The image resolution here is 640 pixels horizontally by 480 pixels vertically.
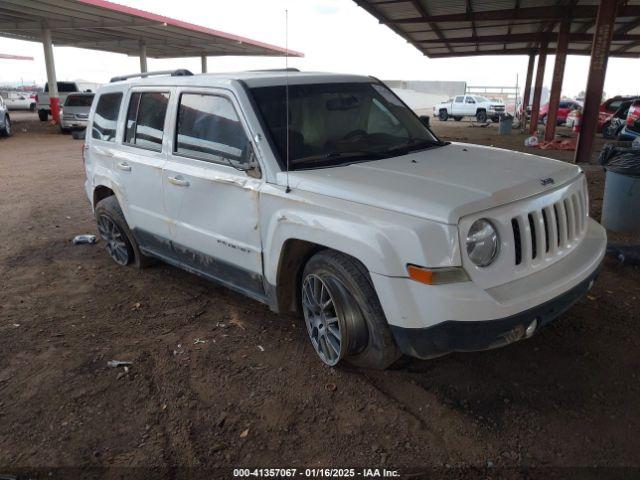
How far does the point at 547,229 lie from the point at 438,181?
0.68 metres

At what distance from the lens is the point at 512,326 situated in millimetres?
2463

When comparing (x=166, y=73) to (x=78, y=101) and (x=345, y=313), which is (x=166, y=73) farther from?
(x=78, y=101)

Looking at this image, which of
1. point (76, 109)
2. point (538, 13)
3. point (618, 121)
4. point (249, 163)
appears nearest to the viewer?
point (249, 163)

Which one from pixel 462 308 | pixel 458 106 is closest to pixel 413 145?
pixel 462 308

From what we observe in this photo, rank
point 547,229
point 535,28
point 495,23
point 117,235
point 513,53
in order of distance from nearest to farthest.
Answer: point 547,229 → point 117,235 → point 495,23 → point 535,28 → point 513,53

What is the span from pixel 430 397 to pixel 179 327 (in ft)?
6.61

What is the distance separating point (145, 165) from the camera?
4.13 meters

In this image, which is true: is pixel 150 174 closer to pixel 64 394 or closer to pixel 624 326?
pixel 64 394

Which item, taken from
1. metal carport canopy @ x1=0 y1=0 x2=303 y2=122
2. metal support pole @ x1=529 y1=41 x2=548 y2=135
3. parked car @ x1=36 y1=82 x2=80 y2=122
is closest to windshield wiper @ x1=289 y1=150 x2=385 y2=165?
metal carport canopy @ x1=0 y1=0 x2=303 y2=122

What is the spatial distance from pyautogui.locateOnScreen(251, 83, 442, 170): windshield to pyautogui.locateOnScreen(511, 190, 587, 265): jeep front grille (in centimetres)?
108

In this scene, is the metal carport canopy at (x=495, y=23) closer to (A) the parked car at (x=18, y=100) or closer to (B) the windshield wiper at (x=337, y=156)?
(B) the windshield wiper at (x=337, y=156)

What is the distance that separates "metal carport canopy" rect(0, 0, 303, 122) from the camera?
18.9 metres

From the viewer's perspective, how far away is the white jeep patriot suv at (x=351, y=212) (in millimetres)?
2443

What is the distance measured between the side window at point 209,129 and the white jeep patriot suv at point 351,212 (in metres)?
0.01
